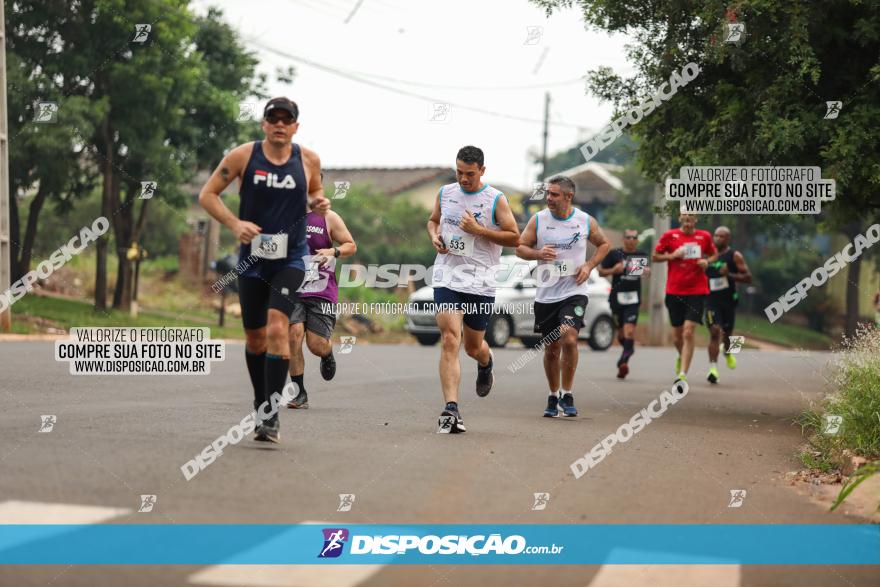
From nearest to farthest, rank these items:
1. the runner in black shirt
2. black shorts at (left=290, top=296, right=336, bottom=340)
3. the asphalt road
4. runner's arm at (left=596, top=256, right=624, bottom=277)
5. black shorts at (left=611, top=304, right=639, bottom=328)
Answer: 1. the asphalt road
2. black shorts at (left=290, top=296, right=336, bottom=340)
3. runner's arm at (left=596, top=256, right=624, bottom=277)
4. the runner in black shirt
5. black shorts at (left=611, top=304, right=639, bottom=328)

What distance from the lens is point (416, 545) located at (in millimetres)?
5730

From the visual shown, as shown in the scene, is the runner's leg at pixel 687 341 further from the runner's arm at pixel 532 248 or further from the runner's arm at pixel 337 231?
the runner's arm at pixel 337 231

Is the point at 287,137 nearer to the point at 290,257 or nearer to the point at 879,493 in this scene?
the point at 290,257

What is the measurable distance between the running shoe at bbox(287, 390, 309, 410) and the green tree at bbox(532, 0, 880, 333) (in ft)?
14.1

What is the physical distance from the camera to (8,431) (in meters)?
8.68

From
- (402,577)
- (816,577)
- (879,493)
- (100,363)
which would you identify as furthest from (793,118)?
(100,363)

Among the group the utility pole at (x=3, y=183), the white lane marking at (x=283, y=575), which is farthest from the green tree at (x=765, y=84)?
the utility pole at (x=3, y=183)

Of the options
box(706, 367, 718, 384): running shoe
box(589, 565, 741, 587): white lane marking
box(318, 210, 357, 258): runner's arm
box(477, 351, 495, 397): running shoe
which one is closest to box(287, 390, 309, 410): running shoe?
box(318, 210, 357, 258): runner's arm

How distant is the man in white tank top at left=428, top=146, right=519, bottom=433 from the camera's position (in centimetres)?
984

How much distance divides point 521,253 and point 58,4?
19.6 meters

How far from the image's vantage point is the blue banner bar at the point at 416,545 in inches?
211

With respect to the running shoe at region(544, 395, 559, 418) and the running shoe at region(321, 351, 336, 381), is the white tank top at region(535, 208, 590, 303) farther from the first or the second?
the running shoe at region(321, 351, 336, 381)

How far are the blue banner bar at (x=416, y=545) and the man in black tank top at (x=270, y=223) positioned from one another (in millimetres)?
2625

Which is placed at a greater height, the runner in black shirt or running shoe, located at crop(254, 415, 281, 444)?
the runner in black shirt
